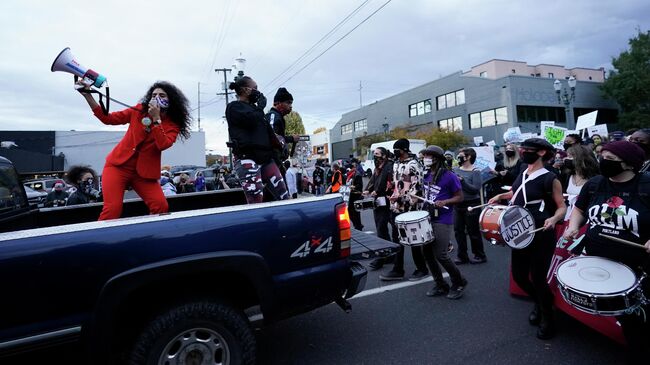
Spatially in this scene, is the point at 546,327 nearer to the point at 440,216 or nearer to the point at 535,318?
the point at 535,318

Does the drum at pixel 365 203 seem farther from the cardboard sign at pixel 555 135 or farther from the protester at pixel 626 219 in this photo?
the cardboard sign at pixel 555 135

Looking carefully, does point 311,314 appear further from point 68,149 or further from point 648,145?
point 68,149

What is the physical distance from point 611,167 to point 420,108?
143ft

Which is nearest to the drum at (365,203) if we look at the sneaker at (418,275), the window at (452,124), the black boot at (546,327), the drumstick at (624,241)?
the sneaker at (418,275)

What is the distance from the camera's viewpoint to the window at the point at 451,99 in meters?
39.5

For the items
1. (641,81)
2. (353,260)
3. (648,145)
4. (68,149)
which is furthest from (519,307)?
(68,149)

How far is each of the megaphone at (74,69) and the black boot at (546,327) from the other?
14.1 feet

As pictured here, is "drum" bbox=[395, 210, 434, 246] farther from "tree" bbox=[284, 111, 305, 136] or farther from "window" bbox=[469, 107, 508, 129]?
"tree" bbox=[284, 111, 305, 136]

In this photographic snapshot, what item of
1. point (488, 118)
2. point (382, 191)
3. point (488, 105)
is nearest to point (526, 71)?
point (488, 105)

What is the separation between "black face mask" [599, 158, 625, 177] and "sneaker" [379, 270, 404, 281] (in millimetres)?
3035

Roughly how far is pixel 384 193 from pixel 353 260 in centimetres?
295

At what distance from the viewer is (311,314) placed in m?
4.14

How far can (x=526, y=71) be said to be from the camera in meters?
54.9

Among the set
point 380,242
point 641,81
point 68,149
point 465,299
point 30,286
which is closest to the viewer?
point 30,286
